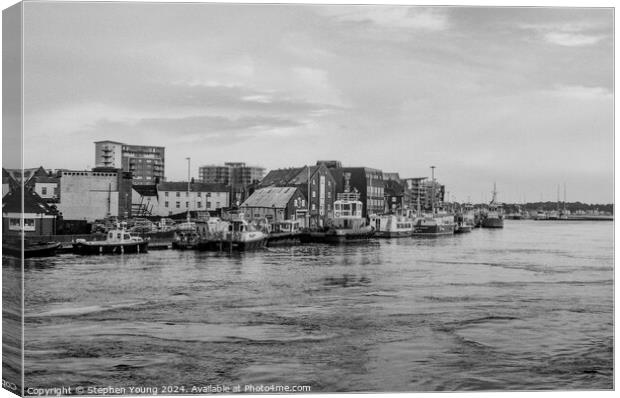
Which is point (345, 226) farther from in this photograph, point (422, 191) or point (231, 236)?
point (231, 236)

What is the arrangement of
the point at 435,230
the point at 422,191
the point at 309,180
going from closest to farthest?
the point at 309,180
the point at 422,191
the point at 435,230

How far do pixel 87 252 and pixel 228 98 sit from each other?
2078mm

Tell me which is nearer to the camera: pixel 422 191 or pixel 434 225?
pixel 422 191

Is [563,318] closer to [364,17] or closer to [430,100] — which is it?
[430,100]

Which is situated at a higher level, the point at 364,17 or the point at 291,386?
the point at 364,17

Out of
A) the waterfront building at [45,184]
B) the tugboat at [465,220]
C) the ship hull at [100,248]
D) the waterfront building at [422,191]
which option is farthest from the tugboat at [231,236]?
the tugboat at [465,220]

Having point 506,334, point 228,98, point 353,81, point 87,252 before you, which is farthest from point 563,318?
point 87,252

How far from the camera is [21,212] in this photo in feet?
24.6

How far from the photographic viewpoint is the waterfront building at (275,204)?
8.88 meters

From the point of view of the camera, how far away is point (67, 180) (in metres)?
8.04

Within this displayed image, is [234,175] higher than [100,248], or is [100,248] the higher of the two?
[234,175]

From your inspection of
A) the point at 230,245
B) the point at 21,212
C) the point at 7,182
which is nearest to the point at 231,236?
the point at 230,245
